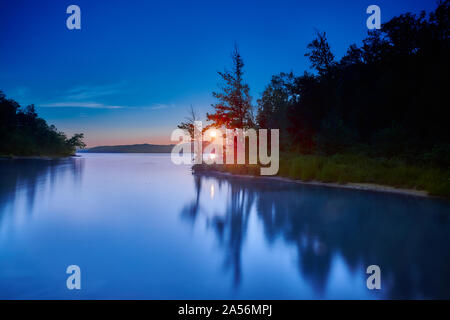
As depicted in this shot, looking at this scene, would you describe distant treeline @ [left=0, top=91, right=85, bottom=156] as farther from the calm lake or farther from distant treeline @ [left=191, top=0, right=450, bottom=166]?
the calm lake

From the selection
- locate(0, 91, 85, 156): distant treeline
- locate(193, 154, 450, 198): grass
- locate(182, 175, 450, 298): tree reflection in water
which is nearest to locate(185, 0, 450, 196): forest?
locate(193, 154, 450, 198): grass

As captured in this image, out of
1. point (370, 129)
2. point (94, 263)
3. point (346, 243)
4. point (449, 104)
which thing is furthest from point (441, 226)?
point (370, 129)

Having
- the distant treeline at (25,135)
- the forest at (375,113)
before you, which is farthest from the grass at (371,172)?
the distant treeline at (25,135)

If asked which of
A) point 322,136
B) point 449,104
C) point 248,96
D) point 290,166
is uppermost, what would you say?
point 248,96

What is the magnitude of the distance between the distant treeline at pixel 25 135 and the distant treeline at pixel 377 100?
6378cm

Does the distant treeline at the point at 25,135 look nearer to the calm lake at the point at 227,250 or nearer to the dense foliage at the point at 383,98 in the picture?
the dense foliage at the point at 383,98

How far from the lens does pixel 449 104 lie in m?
20.7

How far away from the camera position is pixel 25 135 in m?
82.4

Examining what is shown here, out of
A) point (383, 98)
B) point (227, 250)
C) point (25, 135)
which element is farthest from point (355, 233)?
point (25, 135)

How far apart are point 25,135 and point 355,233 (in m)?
97.7

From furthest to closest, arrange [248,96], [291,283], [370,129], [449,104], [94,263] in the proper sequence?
1. [248,96]
2. [370,129]
3. [449,104]
4. [94,263]
5. [291,283]

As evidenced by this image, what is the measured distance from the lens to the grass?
13102mm
